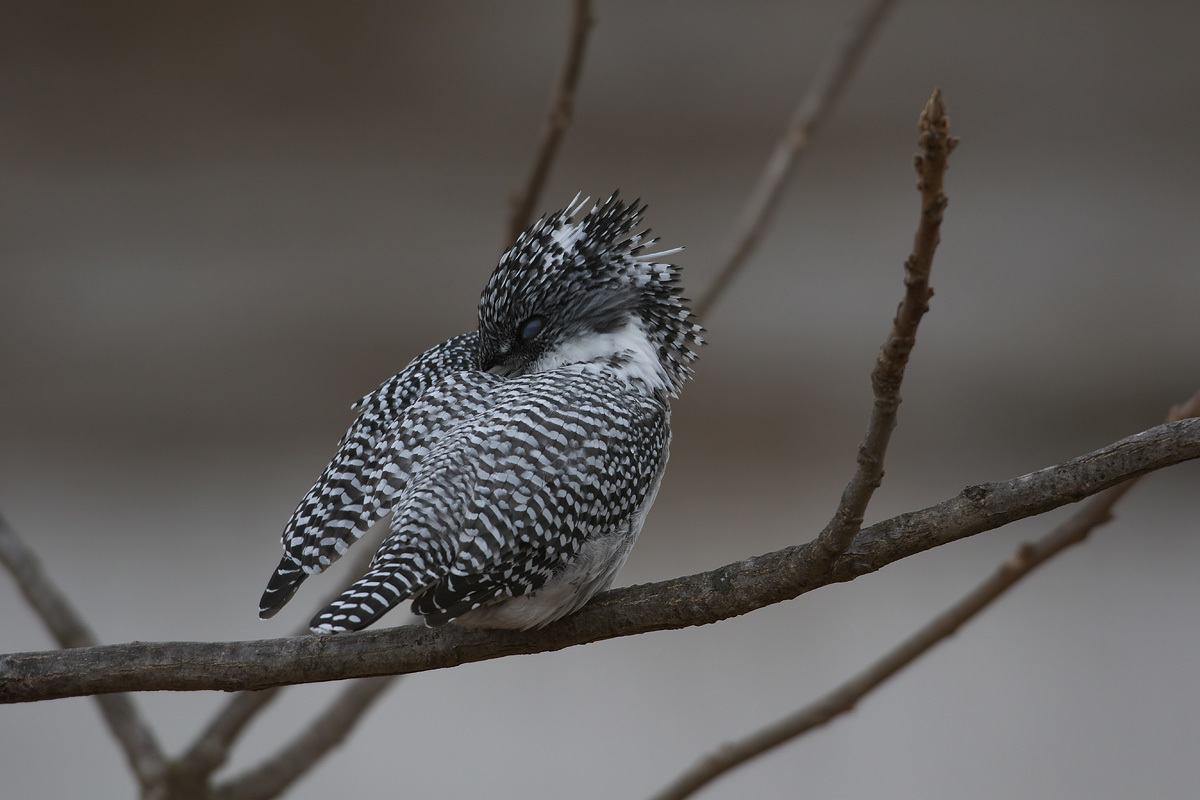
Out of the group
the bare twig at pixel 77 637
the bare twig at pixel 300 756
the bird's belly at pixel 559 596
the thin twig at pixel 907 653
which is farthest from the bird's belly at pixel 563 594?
the bare twig at pixel 77 637

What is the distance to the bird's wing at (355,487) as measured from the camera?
985 millimetres

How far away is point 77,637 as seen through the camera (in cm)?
149

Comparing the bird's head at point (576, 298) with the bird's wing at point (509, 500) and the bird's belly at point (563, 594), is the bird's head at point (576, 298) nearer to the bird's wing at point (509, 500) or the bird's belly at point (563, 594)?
the bird's wing at point (509, 500)

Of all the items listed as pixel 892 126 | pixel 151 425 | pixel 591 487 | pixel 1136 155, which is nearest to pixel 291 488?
pixel 151 425

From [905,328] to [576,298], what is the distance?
52 centimetres

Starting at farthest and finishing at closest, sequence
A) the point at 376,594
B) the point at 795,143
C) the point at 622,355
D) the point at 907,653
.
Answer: the point at 795,143 → the point at 907,653 → the point at 622,355 → the point at 376,594

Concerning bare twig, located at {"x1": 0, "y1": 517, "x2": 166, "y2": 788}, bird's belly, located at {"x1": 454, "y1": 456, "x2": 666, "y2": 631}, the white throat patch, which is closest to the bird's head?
the white throat patch

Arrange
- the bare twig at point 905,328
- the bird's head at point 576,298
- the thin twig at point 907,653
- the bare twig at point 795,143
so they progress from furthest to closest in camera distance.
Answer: the bare twig at point 795,143 → the thin twig at point 907,653 → the bird's head at point 576,298 → the bare twig at point 905,328

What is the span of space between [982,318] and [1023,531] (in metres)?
0.60

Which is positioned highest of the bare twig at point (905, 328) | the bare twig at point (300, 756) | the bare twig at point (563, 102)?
the bare twig at point (563, 102)

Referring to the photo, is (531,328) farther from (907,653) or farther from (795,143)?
(795,143)

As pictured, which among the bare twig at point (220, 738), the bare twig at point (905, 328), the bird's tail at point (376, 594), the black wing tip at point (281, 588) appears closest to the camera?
the bare twig at point (905, 328)

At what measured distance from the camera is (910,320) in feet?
2.12

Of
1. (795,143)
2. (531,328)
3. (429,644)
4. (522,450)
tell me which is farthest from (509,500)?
(795,143)
